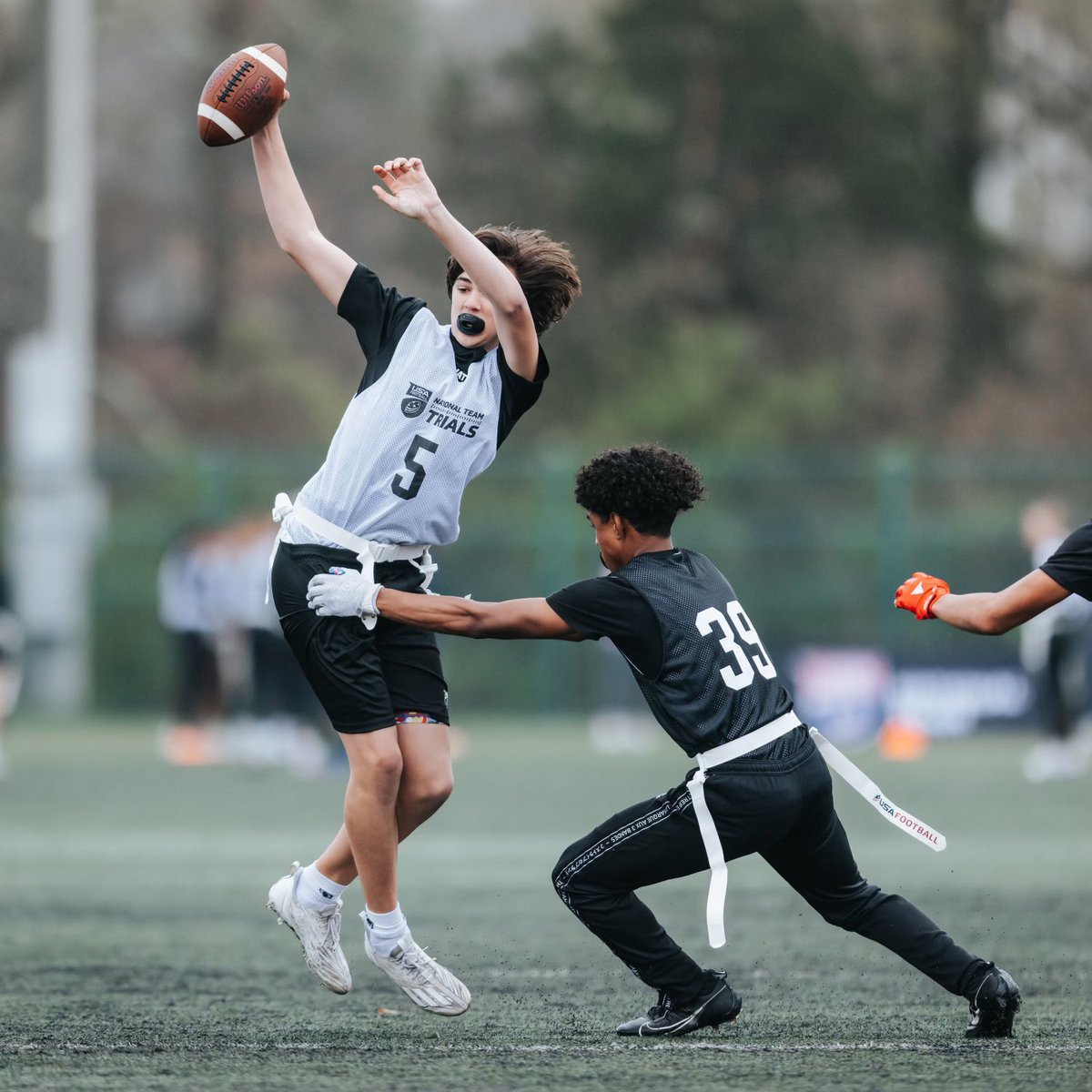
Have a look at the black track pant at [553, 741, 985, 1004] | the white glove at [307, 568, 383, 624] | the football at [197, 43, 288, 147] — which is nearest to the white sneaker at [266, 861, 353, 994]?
the black track pant at [553, 741, 985, 1004]

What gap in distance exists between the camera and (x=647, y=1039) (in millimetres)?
5371

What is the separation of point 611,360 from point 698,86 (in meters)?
4.35

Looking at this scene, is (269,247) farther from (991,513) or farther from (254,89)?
(254,89)

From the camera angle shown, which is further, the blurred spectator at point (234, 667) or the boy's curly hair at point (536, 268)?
the blurred spectator at point (234, 667)

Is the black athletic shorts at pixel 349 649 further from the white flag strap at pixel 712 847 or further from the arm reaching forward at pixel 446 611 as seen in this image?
the white flag strap at pixel 712 847

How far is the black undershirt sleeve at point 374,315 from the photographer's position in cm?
579

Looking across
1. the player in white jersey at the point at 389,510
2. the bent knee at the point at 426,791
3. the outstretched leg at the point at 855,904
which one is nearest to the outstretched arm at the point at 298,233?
the player in white jersey at the point at 389,510

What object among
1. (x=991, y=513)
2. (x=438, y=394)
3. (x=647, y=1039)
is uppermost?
(x=991, y=513)

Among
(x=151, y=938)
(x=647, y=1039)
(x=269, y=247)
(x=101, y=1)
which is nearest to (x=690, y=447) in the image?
(x=269, y=247)

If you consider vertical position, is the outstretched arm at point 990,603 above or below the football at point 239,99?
below

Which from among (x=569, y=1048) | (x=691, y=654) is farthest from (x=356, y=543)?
(x=569, y=1048)

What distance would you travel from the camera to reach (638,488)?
213 inches

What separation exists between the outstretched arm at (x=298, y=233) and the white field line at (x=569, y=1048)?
2.11 meters

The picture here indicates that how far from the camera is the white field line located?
511 centimetres
